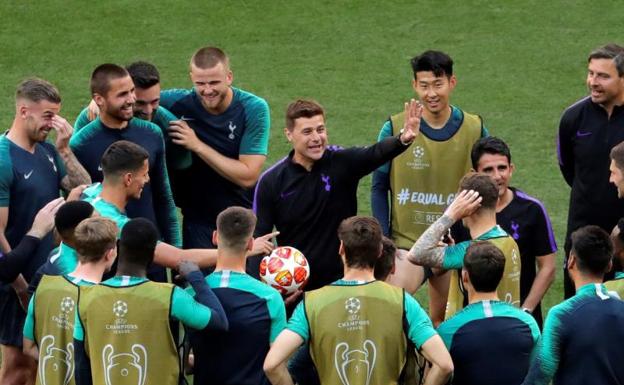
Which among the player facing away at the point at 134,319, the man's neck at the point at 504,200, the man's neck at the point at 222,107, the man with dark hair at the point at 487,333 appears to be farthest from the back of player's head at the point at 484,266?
the man's neck at the point at 222,107

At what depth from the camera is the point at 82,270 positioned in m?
6.70

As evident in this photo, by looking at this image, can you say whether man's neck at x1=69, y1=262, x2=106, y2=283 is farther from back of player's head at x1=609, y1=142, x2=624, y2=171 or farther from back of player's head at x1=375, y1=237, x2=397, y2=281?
back of player's head at x1=609, y1=142, x2=624, y2=171

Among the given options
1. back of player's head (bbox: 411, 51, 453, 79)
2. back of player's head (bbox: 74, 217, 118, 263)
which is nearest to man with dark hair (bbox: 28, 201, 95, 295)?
back of player's head (bbox: 74, 217, 118, 263)

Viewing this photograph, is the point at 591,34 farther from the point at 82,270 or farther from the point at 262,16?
the point at 82,270

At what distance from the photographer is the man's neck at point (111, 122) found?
26.8 feet

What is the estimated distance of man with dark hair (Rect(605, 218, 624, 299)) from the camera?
661 cm

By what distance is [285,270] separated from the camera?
737 cm

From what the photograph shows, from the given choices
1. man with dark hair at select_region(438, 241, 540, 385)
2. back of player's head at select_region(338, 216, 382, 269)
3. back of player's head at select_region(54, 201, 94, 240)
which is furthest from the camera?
back of player's head at select_region(54, 201, 94, 240)

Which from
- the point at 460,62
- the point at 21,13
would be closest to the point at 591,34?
the point at 460,62

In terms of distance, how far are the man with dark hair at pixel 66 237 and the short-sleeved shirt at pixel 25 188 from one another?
830 millimetres

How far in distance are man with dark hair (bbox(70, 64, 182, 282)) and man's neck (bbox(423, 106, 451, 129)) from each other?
1.76 meters

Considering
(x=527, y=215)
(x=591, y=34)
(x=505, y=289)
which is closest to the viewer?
(x=505, y=289)

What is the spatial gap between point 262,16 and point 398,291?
9964mm

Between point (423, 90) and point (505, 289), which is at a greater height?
point (423, 90)
